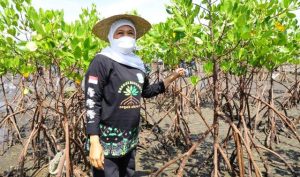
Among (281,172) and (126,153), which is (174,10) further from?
(281,172)

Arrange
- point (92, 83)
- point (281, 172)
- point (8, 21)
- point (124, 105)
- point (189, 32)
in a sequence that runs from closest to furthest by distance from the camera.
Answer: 1. point (92, 83)
2. point (124, 105)
3. point (189, 32)
4. point (8, 21)
5. point (281, 172)

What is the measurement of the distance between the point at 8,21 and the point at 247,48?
2.11 m

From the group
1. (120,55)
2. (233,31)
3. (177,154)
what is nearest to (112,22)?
(120,55)

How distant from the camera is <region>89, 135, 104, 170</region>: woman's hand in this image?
195cm

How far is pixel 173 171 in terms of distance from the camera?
4148 millimetres

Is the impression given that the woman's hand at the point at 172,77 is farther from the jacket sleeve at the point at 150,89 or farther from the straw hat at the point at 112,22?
the straw hat at the point at 112,22

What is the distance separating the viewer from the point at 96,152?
1.96 m

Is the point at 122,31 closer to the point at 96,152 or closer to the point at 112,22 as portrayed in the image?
the point at 112,22

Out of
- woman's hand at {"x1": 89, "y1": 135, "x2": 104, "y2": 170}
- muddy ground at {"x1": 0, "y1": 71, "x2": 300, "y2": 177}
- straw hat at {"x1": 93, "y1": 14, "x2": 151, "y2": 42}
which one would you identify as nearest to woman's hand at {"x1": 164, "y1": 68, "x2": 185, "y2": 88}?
straw hat at {"x1": 93, "y1": 14, "x2": 151, "y2": 42}

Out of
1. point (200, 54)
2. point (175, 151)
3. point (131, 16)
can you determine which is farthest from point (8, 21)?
point (175, 151)

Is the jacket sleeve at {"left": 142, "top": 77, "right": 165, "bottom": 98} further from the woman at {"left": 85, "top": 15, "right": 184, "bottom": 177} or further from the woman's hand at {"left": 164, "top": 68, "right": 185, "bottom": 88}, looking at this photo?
the woman at {"left": 85, "top": 15, "right": 184, "bottom": 177}

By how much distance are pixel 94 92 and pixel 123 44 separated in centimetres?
39

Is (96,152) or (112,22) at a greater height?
(112,22)

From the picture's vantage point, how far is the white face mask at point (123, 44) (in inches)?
83.0
